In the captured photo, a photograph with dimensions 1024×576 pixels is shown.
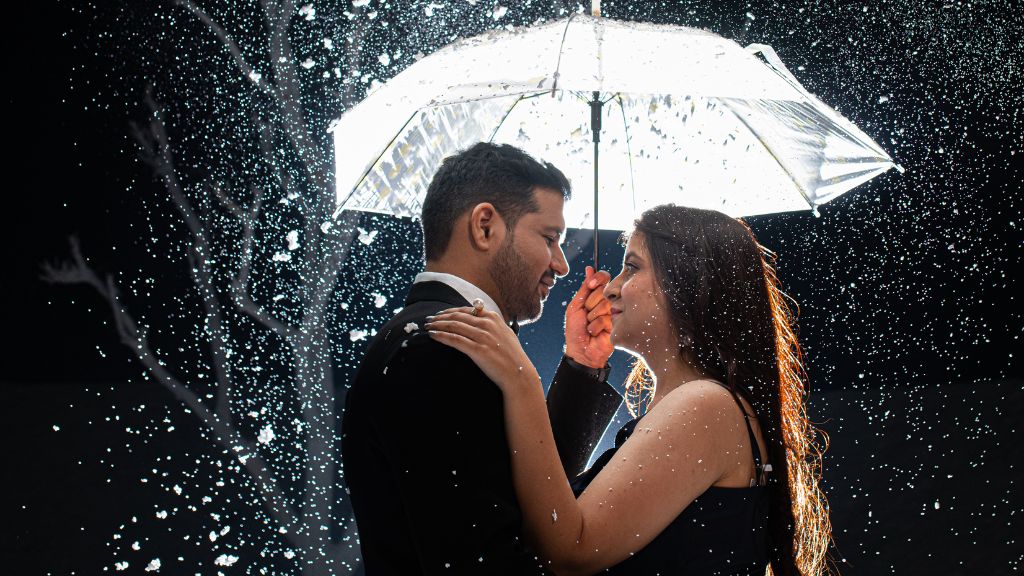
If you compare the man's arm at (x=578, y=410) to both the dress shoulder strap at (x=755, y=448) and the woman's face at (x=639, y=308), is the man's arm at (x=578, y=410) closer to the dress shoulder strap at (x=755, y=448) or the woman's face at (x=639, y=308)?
the woman's face at (x=639, y=308)

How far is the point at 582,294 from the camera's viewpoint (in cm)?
214

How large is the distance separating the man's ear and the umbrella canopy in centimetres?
27

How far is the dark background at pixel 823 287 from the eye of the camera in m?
4.17

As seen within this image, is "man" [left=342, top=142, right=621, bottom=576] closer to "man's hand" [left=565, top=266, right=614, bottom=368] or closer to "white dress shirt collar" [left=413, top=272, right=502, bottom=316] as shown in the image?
"white dress shirt collar" [left=413, top=272, right=502, bottom=316]

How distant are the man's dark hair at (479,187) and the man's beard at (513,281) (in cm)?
7

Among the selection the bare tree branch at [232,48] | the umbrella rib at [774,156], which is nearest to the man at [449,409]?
the umbrella rib at [774,156]

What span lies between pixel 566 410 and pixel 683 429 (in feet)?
1.30

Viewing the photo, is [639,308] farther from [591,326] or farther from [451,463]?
[451,463]

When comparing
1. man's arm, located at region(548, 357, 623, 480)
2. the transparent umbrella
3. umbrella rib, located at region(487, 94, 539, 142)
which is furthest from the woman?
umbrella rib, located at region(487, 94, 539, 142)

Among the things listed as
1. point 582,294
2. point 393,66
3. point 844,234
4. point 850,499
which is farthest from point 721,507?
point 393,66

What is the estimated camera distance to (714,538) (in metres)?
1.62

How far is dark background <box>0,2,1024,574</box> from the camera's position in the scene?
164 inches

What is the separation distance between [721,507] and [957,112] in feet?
11.4

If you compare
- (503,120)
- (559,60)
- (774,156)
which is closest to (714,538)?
(559,60)
